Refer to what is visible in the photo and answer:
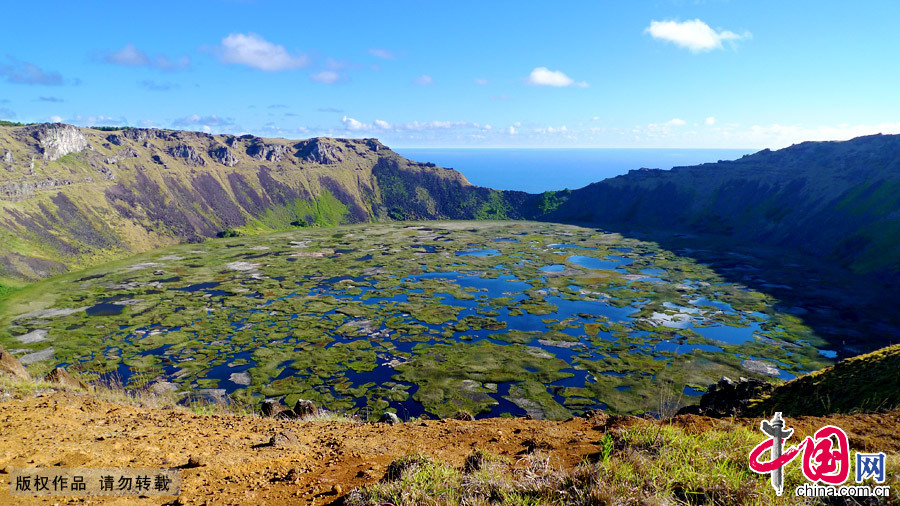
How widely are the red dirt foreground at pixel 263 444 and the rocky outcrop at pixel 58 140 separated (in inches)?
8536

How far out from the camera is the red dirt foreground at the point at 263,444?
10930mm

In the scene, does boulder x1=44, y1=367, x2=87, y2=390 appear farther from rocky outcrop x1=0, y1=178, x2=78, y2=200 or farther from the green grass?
rocky outcrop x1=0, y1=178, x2=78, y2=200

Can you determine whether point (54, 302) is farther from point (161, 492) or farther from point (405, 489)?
point (405, 489)

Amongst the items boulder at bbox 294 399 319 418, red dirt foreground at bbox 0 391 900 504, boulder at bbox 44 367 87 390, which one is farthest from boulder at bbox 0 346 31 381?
boulder at bbox 294 399 319 418

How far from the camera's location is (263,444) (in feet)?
49.2

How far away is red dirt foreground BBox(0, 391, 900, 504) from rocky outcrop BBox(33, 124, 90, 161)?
21680 centimetres

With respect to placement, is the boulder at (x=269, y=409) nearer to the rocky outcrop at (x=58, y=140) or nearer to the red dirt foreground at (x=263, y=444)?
the red dirt foreground at (x=263, y=444)

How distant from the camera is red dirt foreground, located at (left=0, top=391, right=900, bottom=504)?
1093 cm

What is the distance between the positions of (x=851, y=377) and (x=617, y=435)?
2099cm

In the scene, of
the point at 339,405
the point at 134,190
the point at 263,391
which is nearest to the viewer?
the point at 339,405

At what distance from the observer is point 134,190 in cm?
18425

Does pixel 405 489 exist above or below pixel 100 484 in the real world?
above

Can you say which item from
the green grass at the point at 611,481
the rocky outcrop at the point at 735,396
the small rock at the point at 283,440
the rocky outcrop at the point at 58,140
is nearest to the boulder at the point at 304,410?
the small rock at the point at 283,440

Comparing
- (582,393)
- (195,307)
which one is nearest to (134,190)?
(195,307)
